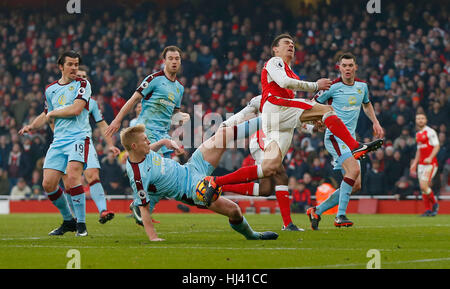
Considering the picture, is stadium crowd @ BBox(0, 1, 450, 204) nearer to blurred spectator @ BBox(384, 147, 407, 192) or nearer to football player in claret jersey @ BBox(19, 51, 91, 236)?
blurred spectator @ BBox(384, 147, 407, 192)

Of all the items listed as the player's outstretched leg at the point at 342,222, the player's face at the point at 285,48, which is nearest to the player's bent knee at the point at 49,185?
the player's face at the point at 285,48

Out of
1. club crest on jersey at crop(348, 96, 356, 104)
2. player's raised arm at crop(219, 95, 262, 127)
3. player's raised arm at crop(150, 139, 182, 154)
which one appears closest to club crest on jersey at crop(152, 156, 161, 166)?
player's raised arm at crop(150, 139, 182, 154)

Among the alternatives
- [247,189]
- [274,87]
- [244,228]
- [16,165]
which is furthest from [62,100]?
[16,165]

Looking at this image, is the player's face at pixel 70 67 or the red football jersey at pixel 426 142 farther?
the red football jersey at pixel 426 142

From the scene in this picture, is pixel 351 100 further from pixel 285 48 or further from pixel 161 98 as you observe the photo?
pixel 161 98

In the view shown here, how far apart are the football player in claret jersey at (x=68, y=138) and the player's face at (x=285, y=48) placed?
2.57 meters

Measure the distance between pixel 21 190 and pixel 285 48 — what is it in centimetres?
1399

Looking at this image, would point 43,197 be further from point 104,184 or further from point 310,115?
point 310,115

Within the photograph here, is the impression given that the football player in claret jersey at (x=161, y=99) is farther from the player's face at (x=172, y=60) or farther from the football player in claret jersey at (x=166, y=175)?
the football player in claret jersey at (x=166, y=175)

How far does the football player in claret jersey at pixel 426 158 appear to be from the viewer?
58.5 feet

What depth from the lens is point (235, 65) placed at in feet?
78.5

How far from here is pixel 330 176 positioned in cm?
1966

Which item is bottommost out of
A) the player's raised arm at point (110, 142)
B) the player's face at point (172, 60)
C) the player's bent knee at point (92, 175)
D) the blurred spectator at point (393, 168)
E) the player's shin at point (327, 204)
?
the blurred spectator at point (393, 168)

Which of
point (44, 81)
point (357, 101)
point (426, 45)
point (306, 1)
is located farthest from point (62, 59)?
point (306, 1)
